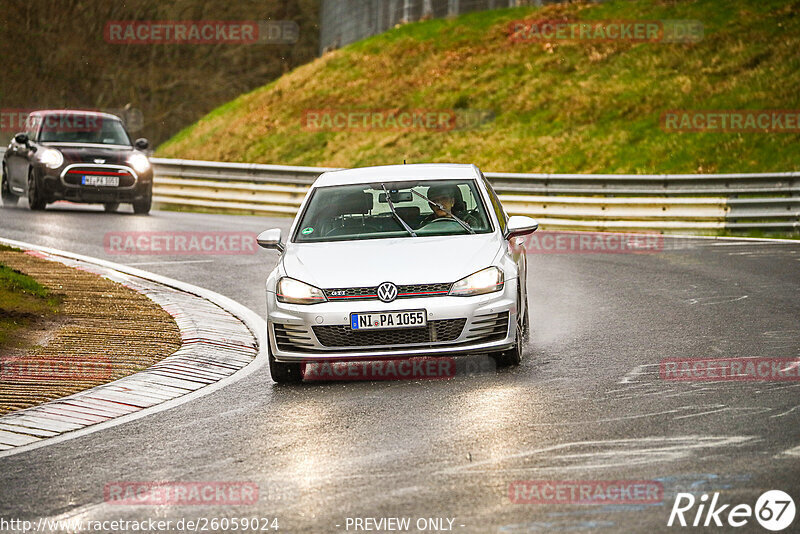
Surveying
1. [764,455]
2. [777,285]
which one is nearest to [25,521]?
[764,455]

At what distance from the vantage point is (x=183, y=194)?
2712cm

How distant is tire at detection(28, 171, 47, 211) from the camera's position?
2289cm

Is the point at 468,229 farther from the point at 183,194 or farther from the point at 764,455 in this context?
the point at 183,194

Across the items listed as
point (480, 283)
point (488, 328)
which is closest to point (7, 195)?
point (480, 283)

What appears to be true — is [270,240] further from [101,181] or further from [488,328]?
[101,181]

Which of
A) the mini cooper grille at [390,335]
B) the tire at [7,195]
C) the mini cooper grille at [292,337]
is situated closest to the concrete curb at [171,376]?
the mini cooper grille at [292,337]

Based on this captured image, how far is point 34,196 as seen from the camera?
23.1m

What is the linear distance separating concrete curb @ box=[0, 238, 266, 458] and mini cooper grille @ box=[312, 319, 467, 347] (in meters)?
0.93

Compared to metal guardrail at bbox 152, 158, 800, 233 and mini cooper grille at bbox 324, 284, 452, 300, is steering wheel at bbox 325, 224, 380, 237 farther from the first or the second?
metal guardrail at bbox 152, 158, 800, 233

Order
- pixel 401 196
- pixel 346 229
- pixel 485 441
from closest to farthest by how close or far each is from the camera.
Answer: pixel 485 441, pixel 346 229, pixel 401 196

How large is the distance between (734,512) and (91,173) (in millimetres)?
18431

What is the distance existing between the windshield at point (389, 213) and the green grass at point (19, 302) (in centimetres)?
272

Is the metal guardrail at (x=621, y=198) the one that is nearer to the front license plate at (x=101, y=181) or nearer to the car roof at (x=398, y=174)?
the front license plate at (x=101, y=181)

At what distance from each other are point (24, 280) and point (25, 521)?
746 centimetres
